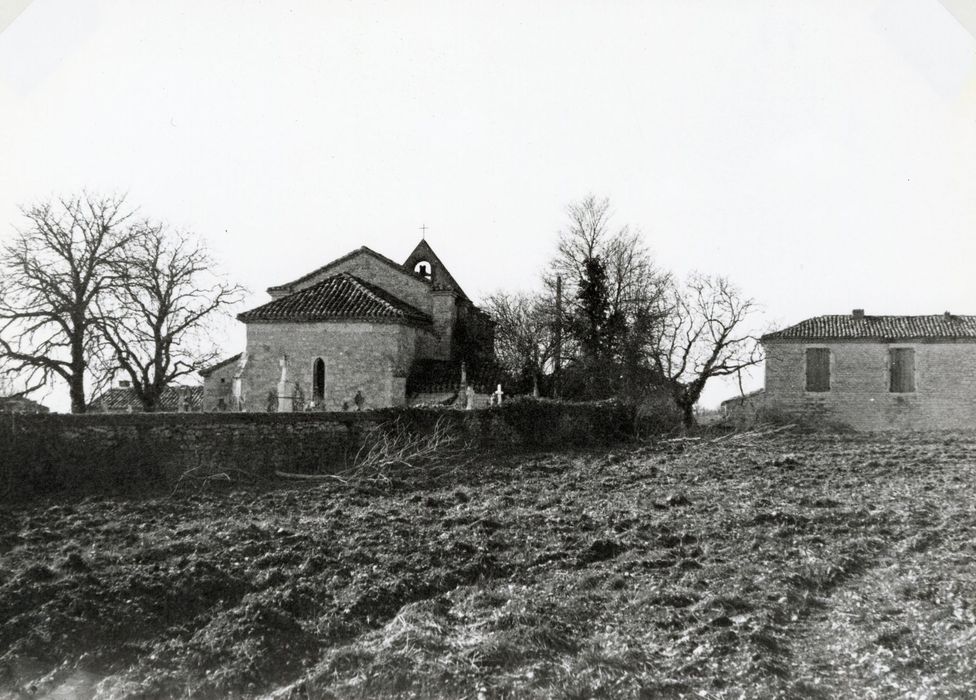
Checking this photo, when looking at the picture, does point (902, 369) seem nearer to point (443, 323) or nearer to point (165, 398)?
point (443, 323)

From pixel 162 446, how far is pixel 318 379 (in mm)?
11324

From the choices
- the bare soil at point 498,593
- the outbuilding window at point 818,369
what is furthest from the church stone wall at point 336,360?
the outbuilding window at point 818,369

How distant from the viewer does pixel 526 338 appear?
33.8 meters

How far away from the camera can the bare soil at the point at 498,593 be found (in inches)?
321

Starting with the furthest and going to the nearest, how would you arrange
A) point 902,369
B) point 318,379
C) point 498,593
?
1. point 902,369
2. point 318,379
3. point 498,593

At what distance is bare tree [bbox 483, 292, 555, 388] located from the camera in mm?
33094

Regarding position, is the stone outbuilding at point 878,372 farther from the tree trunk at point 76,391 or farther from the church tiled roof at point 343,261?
the tree trunk at point 76,391

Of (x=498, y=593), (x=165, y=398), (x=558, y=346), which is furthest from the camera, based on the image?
(x=165, y=398)

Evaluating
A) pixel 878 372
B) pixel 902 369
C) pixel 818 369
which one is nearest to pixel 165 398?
pixel 818 369

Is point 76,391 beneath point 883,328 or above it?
beneath

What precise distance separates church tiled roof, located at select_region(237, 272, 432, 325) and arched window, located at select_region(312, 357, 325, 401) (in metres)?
1.46

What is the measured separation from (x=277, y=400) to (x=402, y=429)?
9.28 metres

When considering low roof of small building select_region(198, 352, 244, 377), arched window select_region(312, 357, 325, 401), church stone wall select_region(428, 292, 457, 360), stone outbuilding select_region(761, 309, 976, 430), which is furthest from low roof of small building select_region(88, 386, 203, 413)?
stone outbuilding select_region(761, 309, 976, 430)

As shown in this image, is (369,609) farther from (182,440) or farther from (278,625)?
(182,440)
